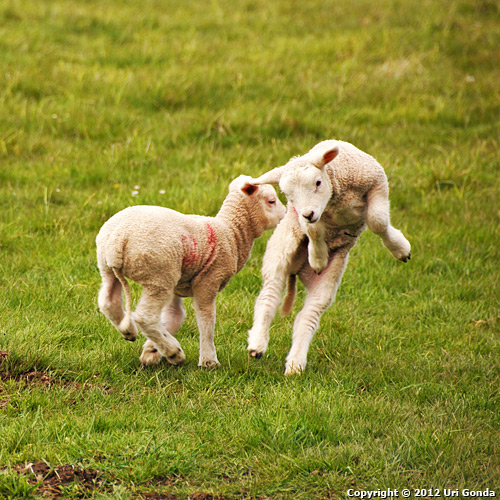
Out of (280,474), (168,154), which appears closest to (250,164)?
(168,154)

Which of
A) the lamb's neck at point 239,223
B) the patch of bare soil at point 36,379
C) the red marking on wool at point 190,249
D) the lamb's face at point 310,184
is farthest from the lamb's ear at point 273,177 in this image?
the patch of bare soil at point 36,379

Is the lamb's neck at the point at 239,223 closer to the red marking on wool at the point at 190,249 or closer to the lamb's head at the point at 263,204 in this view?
the lamb's head at the point at 263,204

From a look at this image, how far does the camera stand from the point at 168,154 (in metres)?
7.86

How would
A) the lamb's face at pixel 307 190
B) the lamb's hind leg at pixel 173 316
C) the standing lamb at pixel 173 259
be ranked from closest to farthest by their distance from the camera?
the lamb's face at pixel 307 190 → the standing lamb at pixel 173 259 → the lamb's hind leg at pixel 173 316

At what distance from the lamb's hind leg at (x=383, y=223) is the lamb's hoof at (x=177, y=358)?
1404 mm

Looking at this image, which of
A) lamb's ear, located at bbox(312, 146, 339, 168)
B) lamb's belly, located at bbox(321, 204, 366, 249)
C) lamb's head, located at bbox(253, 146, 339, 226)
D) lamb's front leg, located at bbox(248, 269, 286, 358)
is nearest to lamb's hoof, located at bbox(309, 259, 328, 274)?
lamb's belly, located at bbox(321, 204, 366, 249)

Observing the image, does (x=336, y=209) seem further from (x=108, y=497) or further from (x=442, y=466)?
(x=108, y=497)

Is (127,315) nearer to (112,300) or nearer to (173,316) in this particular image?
(112,300)

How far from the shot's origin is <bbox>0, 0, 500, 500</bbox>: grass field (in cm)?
371

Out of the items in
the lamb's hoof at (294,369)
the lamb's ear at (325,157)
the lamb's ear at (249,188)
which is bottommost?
the lamb's hoof at (294,369)

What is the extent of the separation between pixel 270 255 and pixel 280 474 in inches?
64.4

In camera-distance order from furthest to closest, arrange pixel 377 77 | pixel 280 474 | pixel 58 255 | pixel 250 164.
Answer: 1. pixel 377 77
2. pixel 250 164
3. pixel 58 255
4. pixel 280 474

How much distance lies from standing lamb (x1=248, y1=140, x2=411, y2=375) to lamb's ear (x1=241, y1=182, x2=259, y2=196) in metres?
0.25

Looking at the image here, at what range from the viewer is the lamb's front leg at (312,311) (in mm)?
4559
